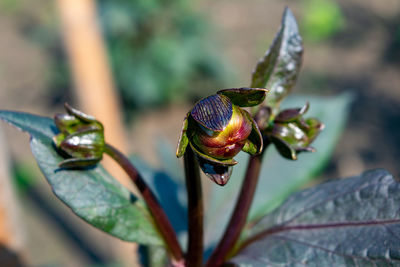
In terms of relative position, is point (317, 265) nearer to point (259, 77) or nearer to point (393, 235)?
point (393, 235)

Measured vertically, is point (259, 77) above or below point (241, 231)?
above

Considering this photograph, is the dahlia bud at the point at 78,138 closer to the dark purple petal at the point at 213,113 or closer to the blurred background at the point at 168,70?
the dark purple petal at the point at 213,113

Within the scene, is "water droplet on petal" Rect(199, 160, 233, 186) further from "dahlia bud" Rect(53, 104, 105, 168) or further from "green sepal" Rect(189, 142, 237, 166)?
"dahlia bud" Rect(53, 104, 105, 168)

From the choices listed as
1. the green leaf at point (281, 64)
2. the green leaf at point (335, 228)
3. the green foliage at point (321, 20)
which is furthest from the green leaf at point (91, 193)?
the green foliage at point (321, 20)

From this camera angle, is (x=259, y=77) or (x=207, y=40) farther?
(x=207, y=40)

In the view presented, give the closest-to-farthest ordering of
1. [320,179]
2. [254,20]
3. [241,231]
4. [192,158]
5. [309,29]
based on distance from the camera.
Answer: [192,158]
[241,231]
[320,179]
[309,29]
[254,20]

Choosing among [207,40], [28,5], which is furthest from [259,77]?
[28,5]

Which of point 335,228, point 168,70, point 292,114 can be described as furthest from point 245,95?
point 168,70

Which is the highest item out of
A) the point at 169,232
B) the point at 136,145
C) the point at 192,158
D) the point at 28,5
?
the point at 192,158
